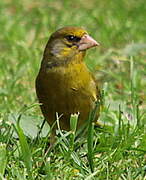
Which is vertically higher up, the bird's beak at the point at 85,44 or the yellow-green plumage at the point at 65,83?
the bird's beak at the point at 85,44

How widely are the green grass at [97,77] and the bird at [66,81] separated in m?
0.13

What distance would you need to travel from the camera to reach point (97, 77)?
5.83m

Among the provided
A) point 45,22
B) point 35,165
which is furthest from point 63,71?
point 45,22

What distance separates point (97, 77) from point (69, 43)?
1553 mm

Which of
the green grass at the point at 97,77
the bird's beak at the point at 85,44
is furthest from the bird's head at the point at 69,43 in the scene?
the green grass at the point at 97,77

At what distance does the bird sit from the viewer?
412 centimetres

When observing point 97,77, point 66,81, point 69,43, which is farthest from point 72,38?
point 97,77

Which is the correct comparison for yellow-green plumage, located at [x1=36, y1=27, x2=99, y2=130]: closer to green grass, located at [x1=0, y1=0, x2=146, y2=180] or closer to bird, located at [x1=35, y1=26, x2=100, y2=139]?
bird, located at [x1=35, y1=26, x2=100, y2=139]

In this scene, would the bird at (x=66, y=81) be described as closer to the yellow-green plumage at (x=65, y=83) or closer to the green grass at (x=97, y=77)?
the yellow-green plumage at (x=65, y=83)

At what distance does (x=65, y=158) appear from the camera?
12.6 ft

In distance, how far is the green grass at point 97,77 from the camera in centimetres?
378

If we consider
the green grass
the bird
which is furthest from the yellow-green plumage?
the green grass

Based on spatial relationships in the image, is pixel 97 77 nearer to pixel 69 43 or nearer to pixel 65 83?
pixel 69 43

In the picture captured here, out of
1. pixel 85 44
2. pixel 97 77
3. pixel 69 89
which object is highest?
pixel 85 44
